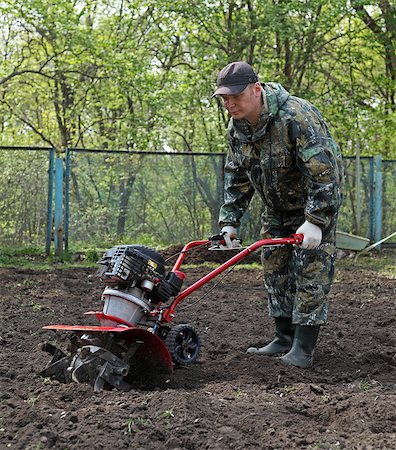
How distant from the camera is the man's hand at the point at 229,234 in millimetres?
5513

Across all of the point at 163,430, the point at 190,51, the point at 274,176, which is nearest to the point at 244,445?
the point at 163,430

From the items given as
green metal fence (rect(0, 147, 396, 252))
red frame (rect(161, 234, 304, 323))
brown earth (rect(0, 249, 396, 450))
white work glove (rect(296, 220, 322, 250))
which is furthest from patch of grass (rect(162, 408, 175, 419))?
green metal fence (rect(0, 147, 396, 252))

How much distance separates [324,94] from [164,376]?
1465 centimetres

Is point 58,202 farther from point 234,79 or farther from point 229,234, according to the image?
point 234,79

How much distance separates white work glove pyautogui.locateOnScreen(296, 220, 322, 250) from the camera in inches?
194

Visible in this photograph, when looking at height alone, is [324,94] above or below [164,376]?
above

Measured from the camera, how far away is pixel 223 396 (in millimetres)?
4367

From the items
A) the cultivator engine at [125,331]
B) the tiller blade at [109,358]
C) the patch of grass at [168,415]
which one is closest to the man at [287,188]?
the cultivator engine at [125,331]

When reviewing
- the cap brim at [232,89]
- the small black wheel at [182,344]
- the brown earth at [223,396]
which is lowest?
the brown earth at [223,396]

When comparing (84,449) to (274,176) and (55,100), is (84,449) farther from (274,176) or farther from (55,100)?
(55,100)

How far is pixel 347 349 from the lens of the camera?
19.3 ft

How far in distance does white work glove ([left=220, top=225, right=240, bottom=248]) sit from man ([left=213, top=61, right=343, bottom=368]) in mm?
10

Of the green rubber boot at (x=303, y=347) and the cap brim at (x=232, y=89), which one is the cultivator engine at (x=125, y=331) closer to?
the green rubber boot at (x=303, y=347)

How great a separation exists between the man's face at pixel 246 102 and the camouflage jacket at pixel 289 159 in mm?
77
